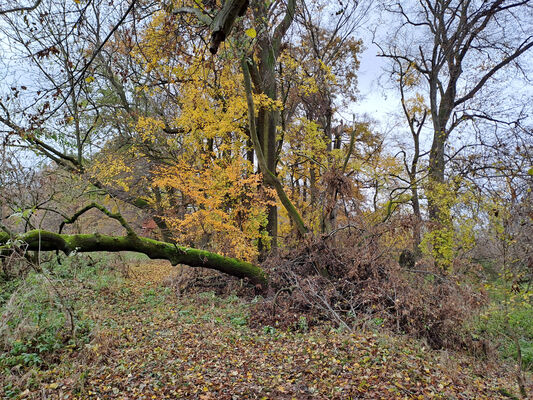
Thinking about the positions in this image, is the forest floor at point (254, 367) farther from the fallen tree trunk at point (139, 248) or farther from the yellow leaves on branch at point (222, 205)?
the yellow leaves on branch at point (222, 205)

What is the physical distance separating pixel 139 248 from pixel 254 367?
15.5 ft

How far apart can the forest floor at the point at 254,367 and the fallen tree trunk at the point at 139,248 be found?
1757mm

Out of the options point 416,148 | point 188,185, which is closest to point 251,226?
point 188,185

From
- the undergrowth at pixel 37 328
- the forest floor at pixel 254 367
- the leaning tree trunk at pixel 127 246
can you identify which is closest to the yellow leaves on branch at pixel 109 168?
the leaning tree trunk at pixel 127 246

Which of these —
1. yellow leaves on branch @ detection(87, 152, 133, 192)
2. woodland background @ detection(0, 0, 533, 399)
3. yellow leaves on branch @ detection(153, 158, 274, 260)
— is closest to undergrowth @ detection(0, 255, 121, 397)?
woodland background @ detection(0, 0, 533, 399)

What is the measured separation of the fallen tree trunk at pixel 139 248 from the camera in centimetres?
675

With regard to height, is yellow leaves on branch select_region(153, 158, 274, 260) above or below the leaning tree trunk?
above

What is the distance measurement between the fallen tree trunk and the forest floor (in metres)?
1.76

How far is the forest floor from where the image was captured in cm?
390

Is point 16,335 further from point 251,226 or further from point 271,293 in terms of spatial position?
point 251,226

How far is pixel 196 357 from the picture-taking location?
16.7 feet

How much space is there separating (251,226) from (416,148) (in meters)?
11.2

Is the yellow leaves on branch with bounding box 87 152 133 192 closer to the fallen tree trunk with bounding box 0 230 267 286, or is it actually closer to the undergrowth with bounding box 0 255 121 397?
the fallen tree trunk with bounding box 0 230 267 286

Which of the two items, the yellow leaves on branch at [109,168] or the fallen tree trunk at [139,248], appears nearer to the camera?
the fallen tree trunk at [139,248]
